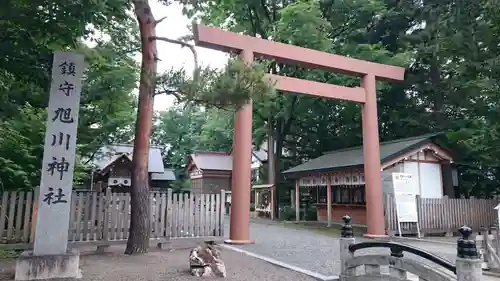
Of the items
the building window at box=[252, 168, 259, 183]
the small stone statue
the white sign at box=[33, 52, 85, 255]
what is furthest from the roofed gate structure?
the building window at box=[252, 168, 259, 183]

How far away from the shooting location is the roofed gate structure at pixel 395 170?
46.2 ft

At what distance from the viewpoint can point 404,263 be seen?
4500mm

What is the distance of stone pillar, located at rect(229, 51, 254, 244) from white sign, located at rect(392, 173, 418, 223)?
5.43m

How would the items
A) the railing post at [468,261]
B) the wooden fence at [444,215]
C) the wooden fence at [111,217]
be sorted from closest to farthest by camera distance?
the railing post at [468,261], the wooden fence at [111,217], the wooden fence at [444,215]

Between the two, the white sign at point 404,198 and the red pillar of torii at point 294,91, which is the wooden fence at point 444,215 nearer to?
the white sign at point 404,198

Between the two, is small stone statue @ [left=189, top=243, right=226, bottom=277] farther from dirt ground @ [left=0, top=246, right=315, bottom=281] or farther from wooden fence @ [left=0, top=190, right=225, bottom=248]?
wooden fence @ [left=0, top=190, right=225, bottom=248]

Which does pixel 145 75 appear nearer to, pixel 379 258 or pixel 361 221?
pixel 379 258

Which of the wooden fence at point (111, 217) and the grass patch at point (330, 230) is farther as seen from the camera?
the grass patch at point (330, 230)

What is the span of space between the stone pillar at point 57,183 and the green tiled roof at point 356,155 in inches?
403

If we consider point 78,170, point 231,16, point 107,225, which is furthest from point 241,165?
point 231,16

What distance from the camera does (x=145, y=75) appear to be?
7461 millimetres

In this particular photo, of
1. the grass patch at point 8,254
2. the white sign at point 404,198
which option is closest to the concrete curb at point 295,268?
the grass patch at point 8,254

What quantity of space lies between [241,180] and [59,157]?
15.4ft

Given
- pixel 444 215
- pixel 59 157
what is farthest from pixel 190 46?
pixel 444 215
